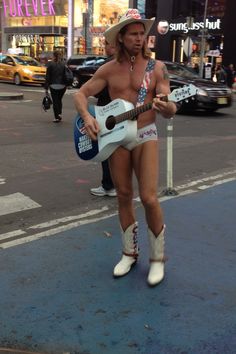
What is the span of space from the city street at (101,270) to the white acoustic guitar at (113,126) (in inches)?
38.0

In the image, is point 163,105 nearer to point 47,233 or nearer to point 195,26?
point 47,233

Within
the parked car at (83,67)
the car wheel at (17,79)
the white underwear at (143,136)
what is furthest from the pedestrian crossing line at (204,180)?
the car wheel at (17,79)

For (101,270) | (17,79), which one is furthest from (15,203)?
(17,79)

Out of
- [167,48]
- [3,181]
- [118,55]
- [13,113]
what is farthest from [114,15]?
[118,55]

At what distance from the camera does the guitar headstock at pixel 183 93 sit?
3.20m

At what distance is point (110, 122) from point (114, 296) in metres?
1.22

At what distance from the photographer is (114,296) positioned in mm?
3541

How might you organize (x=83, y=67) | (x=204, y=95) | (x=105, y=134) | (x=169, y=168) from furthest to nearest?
(x=83, y=67) < (x=204, y=95) < (x=169, y=168) < (x=105, y=134)

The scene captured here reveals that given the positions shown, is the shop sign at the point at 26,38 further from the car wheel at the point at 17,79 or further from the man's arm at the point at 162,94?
the man's arm at the point at 162,94

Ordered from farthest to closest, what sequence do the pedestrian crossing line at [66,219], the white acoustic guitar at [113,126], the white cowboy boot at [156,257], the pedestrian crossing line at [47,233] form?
the pedestrian crossing line at [66,219] < the pedestrian crossing line at [47,233] < the white cowboy boot at [156,257] < the white acoustic guitar at [113,126]

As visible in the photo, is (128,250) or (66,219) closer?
(128,250)

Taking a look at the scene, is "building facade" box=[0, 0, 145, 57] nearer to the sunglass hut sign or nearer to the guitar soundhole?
the sunglass hut sign

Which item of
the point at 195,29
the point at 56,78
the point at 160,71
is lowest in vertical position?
the point at 56,78

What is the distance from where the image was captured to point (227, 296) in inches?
140
